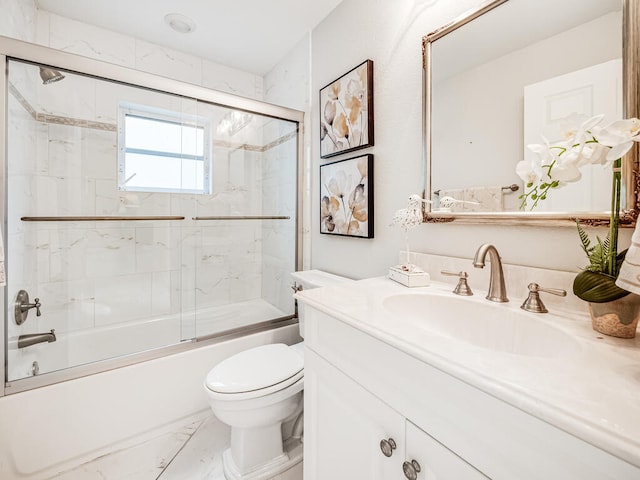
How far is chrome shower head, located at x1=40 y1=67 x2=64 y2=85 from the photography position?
1355mm

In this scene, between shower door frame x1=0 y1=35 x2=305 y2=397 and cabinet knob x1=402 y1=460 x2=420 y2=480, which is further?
shower door frame x1=0 y1=35 x2=305 y2=397

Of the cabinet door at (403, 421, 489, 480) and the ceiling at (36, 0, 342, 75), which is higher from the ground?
the ceiling at (36, 0, 342, 75)

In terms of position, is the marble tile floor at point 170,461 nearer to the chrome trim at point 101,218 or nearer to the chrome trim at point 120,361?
the chrome trim at point 120,361

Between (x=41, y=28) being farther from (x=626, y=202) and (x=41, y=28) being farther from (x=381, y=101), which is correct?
(x=626, y=202)

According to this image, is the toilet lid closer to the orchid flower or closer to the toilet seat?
the toilet seat

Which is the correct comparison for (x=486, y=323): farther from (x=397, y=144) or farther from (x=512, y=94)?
(x=397, y=144)

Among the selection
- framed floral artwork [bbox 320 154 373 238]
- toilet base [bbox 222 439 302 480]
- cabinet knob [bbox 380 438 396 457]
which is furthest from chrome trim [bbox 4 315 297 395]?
cabinet knob [bbox 380 438 396 457]

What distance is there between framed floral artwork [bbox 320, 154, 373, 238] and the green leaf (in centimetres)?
90

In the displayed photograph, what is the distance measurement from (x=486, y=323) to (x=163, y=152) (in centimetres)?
216

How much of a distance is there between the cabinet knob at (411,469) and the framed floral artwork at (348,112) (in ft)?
4.18

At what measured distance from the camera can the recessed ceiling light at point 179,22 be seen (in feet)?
6.09

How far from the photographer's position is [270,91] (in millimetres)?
2555

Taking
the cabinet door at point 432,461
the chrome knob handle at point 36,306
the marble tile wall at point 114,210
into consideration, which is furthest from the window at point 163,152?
the cabinet door at point 432,461

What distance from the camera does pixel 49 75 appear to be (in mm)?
1419
